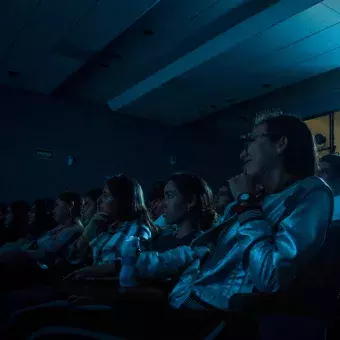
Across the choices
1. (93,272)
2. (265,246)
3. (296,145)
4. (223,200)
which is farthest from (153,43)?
(265,246)

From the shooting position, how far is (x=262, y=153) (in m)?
1.33

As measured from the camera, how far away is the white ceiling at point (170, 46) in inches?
144

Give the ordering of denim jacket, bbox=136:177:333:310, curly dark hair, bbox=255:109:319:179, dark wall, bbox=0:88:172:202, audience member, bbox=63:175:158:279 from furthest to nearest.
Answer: dark wall, bbox=0:88:172:202, audience member, bbox=63:175:158:279, curly dark hair, bbox=255:109:319:179, denim jacket, bbox=136:177:333:310

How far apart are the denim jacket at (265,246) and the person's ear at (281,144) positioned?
0.15 meters

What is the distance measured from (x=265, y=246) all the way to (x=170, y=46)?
3.89 m

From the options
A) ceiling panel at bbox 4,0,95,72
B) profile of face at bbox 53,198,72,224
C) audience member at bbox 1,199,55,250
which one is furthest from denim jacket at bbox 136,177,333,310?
audience member at bbox 1,199,55,250

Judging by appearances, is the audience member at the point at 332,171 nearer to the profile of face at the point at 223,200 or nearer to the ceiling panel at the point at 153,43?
the profile of face at the point at 223,200

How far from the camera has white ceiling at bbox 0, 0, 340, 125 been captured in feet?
12.0

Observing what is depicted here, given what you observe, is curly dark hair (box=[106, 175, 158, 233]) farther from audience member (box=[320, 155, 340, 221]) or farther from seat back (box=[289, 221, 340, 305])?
seat back (box=[289, 221, 340, 305])

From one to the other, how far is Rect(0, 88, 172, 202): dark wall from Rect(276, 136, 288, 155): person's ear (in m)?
5.19

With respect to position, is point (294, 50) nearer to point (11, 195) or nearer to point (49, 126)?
point (49, 126)

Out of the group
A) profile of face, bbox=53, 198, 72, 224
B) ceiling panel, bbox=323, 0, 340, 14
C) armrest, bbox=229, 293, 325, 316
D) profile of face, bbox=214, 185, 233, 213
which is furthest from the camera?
profile of face, bbox=53, 198, 72, 224

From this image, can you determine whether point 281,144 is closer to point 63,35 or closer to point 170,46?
point 63,35

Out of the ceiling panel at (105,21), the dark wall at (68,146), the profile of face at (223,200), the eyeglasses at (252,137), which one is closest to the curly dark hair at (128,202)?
the profile of face at (223,200)
